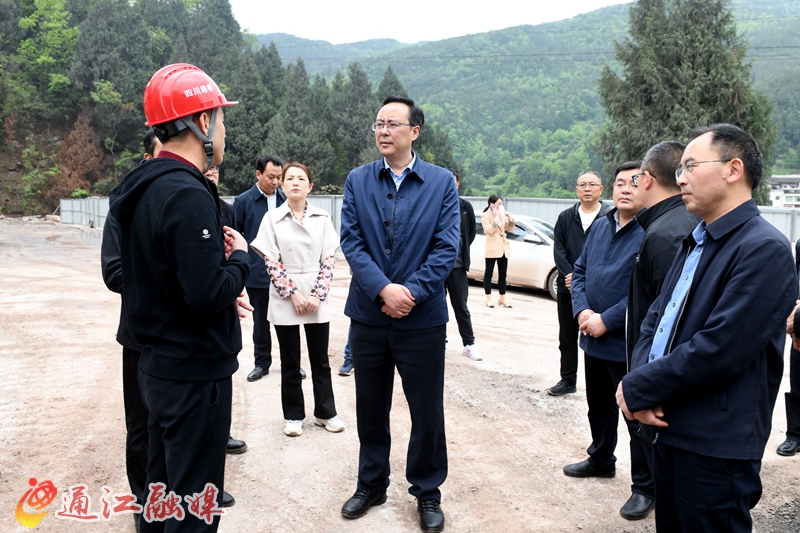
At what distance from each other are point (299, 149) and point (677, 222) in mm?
46818

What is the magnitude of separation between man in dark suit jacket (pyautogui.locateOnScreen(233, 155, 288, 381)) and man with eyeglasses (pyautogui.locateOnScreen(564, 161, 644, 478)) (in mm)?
3187

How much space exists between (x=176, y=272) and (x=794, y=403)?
461 cm

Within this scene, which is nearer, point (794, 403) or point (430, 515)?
point (430, 515)

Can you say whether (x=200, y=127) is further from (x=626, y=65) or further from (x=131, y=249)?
(x=626, y=65)

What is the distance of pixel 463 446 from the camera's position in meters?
4.70

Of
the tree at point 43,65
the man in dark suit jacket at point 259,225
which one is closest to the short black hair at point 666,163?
the man in dark suit jacket at point 259,225

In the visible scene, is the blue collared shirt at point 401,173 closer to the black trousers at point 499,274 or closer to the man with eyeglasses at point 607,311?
the man with eyeglasses at point 607,311

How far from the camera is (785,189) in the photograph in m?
58.3

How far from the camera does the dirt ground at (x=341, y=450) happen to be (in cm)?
364

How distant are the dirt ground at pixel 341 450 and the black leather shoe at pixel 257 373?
0.12 meters

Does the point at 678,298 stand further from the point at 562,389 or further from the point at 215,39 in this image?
the point at 215,39

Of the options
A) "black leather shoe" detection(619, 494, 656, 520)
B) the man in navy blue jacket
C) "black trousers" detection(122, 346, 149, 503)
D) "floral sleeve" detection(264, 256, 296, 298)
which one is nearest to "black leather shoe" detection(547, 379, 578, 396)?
"black leather shoe" detection(619, 494, 656, 520)

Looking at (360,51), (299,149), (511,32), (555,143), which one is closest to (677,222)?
(299,149)

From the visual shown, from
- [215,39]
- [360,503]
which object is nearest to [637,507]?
[360,503]
